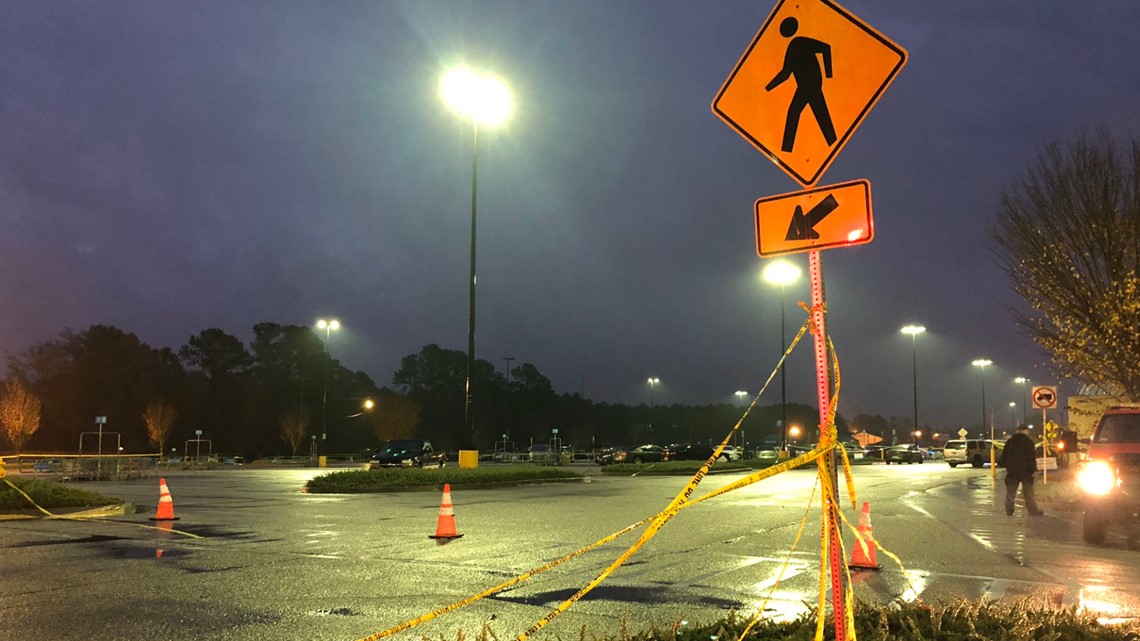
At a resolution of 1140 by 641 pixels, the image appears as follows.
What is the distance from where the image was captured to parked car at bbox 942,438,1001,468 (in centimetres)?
5603

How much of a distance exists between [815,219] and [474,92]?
2242 centimetres

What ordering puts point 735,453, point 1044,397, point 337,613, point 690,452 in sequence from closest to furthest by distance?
point 337,613
point 1044,397
point 690,452
point 735,453

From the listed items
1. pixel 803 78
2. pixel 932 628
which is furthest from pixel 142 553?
pixel 803 78

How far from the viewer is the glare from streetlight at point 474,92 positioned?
82.9ft

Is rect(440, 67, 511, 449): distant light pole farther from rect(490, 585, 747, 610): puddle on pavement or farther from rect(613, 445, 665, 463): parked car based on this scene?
rect(613, 445, 665, 463): parked car

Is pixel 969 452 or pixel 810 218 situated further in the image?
pixel 969 452

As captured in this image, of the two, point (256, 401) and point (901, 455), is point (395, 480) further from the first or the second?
point (256, 401)

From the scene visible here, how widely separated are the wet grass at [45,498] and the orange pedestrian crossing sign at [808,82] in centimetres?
1649

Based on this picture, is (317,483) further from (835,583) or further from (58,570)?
(835,583)

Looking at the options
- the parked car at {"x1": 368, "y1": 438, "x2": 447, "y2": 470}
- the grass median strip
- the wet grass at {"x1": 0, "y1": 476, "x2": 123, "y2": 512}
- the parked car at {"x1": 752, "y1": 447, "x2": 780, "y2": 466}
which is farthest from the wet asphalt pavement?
the parked car at {"x1": 752, "y1": 447, "x2": 780, "y2": 466}

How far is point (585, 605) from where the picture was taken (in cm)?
741

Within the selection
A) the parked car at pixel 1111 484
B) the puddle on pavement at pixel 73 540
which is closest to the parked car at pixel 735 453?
the parked car at pixel 1111 484

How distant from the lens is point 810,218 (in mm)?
4238

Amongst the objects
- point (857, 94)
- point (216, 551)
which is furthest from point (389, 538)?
point (857, 94)
